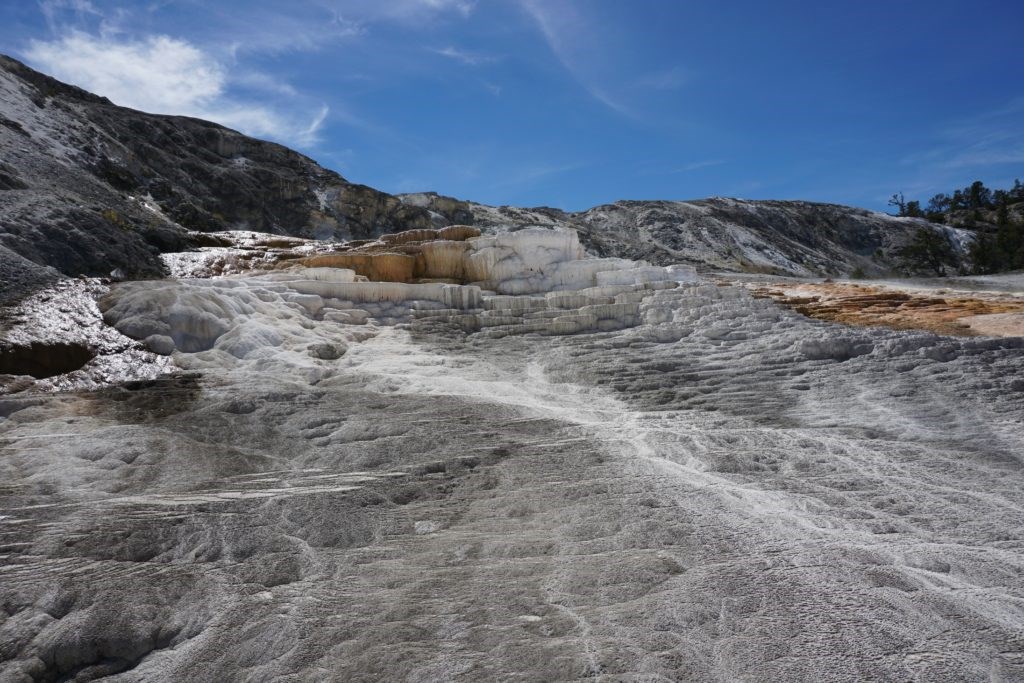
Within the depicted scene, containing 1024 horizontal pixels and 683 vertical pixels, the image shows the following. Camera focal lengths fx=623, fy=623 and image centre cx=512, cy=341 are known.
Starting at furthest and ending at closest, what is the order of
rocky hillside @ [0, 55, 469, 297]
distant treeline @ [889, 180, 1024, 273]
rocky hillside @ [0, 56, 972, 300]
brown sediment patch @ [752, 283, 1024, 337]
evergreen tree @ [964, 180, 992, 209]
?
evergreen tree @ [964, 180, 992, 209] < distant treeline @ [889, 180, 1024, 273] < rocky hillside @ [0, 56, 972, 300] < rocky hillside @ [0, 55, 469, 297] < brown sediment patch @ [752, 283, 1024, 337]

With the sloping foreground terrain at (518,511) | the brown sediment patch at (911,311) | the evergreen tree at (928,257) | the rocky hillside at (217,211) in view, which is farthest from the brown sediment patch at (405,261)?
the evergreen tree at (928,257)

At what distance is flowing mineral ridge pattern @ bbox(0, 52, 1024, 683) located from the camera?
95.0 inches

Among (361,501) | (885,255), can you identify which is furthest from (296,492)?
(885,255)

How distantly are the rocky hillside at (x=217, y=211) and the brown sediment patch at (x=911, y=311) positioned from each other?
9.80 meters

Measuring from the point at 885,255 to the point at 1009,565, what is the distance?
42836 millimetres

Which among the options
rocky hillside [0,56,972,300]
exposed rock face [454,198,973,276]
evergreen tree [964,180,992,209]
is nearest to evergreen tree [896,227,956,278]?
exposed rock face [454,198,973,276]

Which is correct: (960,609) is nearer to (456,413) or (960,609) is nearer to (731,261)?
(456,413)

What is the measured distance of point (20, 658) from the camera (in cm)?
239

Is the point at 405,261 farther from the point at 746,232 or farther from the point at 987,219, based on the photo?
the point at 987,219

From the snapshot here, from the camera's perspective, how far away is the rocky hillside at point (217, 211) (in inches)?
337

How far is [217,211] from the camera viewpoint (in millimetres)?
22000

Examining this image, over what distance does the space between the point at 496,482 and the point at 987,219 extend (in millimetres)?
50403

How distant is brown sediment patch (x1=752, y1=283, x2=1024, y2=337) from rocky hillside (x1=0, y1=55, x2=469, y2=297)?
32.1 feet

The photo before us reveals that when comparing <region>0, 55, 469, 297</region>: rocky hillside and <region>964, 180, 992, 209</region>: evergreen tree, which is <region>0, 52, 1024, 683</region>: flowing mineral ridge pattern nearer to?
<region>0, 55, 469, 297</region>: rocky hillside
